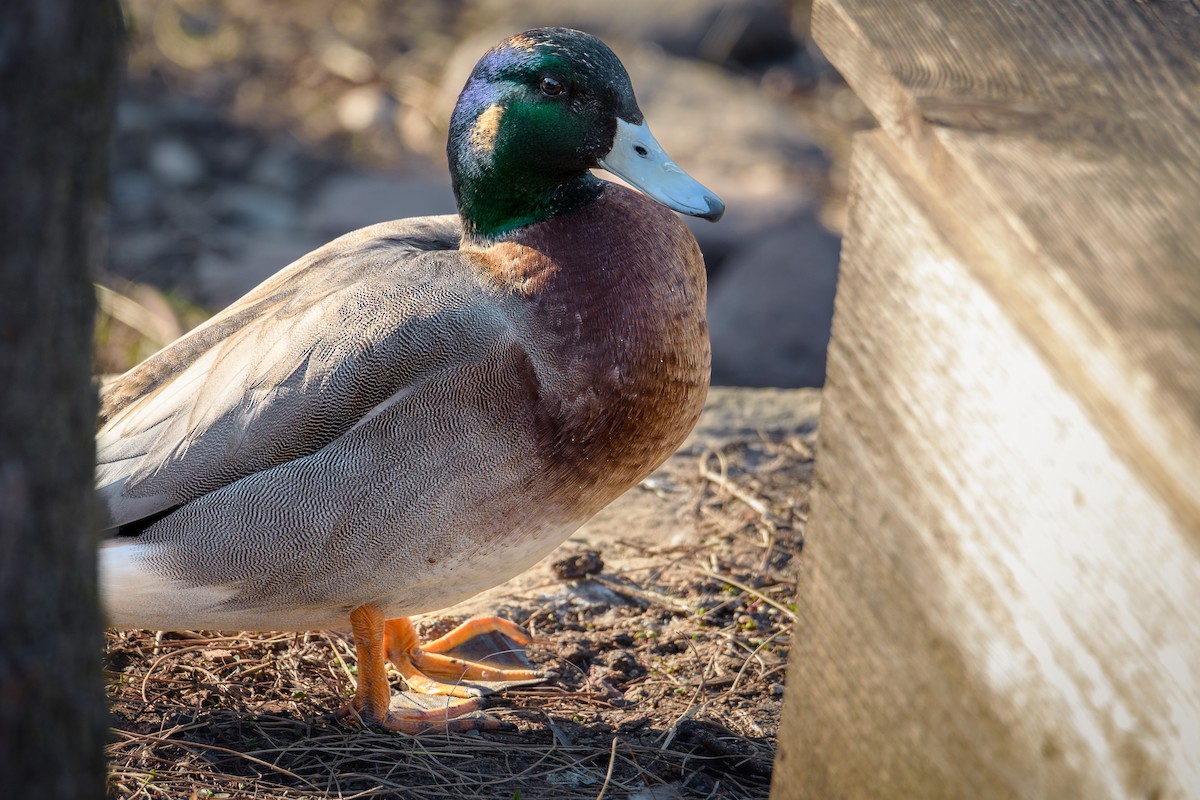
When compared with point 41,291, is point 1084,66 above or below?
below

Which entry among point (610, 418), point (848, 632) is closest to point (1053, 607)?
point (848, 632)

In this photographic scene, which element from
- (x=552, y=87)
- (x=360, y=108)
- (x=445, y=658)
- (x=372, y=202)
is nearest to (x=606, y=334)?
(x=552, y=87)

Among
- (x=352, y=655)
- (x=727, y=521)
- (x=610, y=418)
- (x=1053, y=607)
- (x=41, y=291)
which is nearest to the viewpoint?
(x=41, y=291)

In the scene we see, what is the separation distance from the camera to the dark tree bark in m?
1.30

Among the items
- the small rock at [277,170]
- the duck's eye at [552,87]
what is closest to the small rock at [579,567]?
the duck's eye at [552,87]

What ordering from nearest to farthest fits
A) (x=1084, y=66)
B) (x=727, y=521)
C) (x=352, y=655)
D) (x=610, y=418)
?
(x=1084, y=66)
(x=610, y=418)
(x=352, y=655)
(x=727, y=521)

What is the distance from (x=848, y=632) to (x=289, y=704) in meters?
1.57

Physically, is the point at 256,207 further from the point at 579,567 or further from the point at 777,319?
the point at 579,567

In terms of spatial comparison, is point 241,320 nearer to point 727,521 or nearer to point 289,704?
point 289,704

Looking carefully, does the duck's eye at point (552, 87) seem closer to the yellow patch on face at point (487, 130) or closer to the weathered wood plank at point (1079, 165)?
the yellow patch on face at point (487, 130)

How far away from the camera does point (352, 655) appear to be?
10.5 feet

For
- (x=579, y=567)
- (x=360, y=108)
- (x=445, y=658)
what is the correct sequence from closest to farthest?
1. (x=445, y=658)
2. (x=579, y=567)
3. (x=360, y=108)

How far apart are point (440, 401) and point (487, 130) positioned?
28.1 inches

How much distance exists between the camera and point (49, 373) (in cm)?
136
